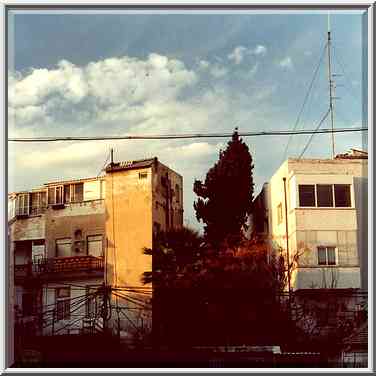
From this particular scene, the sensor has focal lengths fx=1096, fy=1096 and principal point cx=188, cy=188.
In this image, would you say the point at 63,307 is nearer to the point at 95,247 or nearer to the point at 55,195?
the point at 95,247

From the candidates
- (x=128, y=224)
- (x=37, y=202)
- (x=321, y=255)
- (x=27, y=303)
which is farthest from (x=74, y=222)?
(x=321, y=255)

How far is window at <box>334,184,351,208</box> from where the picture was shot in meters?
9.23

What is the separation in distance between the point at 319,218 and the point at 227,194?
2.67ft

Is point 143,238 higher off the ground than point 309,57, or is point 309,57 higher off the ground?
point 309,57

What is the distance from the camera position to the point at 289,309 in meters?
9.34

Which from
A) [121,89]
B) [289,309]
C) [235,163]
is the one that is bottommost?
[289,309]

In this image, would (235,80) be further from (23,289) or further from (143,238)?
(23,289)

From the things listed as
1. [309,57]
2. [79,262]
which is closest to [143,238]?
[79,262]

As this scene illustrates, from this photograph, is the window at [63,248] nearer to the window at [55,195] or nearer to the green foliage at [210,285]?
the window at [55,195]

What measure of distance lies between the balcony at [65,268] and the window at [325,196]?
1.93 m

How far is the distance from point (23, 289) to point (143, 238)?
1.10m

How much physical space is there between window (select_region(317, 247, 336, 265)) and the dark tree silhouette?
2.26 feet

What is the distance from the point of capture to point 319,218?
930 cm

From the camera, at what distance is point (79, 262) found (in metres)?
9.30
